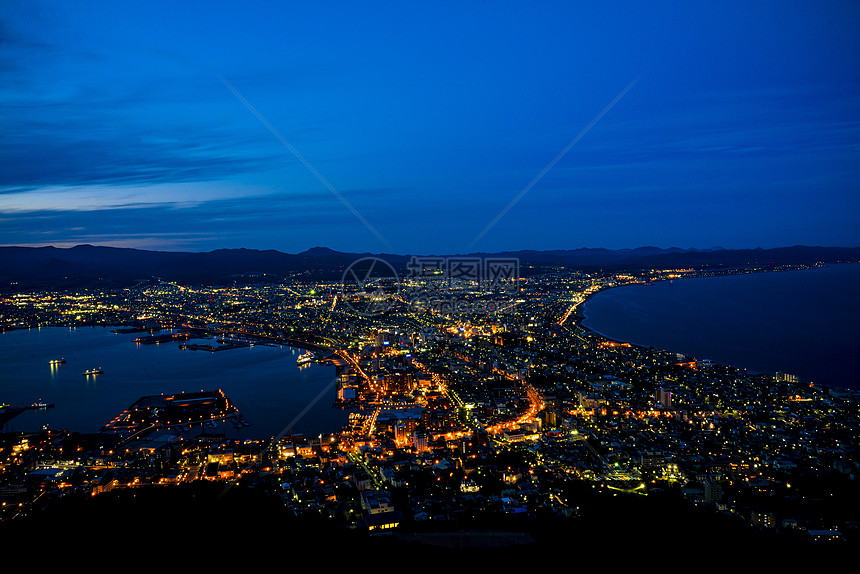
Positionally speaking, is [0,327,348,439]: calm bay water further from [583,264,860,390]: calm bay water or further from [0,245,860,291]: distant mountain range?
[0,245,860,291]: distant mountain range

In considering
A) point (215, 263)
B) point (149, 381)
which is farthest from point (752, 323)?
point (215, 263)

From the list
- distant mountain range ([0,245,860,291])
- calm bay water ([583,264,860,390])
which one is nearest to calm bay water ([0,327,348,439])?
Answer: calm bay water ([583,264,860,390])

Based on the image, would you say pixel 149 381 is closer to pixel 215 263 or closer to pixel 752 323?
pixel 752 323

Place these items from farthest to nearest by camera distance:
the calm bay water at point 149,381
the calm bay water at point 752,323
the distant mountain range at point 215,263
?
the distant mountain range at point 215,263 → the calm bay water at point 752,323 → the calm bay water at point 149,381

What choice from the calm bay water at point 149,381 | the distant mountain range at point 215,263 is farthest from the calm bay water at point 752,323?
the distant mountain range at point 215,263

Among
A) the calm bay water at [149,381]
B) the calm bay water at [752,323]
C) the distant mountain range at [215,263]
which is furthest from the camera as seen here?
the distant mountain range at [215,263]

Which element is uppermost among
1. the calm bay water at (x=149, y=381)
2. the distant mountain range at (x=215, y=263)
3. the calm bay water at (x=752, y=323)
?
the distant mountain range at (x=215, y=263)

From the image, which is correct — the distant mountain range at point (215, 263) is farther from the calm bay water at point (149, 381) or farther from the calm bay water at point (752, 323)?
the calm bay water at point (149, 381)
